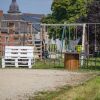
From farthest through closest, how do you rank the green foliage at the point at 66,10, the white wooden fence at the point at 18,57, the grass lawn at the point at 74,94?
the green foliage at the point at 66,10 < the white wooden fence at the point at 18,57 < the grass lawn at the point at 74,94

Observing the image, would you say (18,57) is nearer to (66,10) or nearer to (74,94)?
(74,94)

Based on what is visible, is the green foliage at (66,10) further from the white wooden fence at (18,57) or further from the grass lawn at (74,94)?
the grass lawn at (74,94)

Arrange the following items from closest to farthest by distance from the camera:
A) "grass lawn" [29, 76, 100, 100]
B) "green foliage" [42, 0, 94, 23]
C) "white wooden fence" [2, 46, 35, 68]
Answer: "grass lawn" [29, 76, 100, 100]
"white wooden fence" [2, 46, 35, 68]
"green foliage" [42, 0, 94, 23]

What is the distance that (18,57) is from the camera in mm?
27406

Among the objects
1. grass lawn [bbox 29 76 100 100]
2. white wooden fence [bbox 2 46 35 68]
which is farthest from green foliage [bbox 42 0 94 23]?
grass lawn [bbox 29 76 100 100]

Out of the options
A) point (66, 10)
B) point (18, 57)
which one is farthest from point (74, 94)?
point (66, 10)

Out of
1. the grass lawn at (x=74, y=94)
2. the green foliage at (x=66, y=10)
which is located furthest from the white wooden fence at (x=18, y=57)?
the green foliage at (x=66, y=10)

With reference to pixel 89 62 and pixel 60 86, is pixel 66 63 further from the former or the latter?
pixel 60 86

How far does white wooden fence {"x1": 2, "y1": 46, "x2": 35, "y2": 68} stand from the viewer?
88.4 ft

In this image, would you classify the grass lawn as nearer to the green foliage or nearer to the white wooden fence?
the white wooden fence

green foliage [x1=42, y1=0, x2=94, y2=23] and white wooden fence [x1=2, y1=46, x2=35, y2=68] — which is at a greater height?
green foliage [x1=42, y1=0, x2=94, y2=23]

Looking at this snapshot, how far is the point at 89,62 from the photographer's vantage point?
99.2 ft

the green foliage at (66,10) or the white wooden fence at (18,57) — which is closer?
the white wooden fence at (18,57)

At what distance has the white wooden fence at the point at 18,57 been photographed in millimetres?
26953
